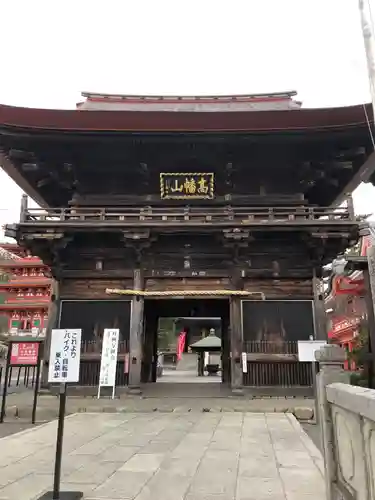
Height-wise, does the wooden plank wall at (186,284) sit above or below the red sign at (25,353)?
above

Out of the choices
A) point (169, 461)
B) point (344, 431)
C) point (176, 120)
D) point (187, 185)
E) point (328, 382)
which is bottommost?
point (169, 461)

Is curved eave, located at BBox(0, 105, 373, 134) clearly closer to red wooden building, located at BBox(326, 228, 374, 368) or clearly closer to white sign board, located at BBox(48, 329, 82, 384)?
white sign board, located at BBox(48, 329, 82, 384)

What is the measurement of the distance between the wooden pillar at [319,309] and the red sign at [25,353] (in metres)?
7.23

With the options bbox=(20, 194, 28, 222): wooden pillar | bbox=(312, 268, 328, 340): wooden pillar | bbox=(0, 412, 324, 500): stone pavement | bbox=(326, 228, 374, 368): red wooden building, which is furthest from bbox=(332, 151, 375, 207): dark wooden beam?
bbox=(326, 228, 374, 368): red wooden building

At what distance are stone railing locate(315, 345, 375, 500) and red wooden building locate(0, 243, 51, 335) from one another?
30887 mm

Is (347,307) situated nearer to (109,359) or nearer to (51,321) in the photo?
(109,359)

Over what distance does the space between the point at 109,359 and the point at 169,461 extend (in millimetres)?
5760

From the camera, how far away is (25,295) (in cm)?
3300

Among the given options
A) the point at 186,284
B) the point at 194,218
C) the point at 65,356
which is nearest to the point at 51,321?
the point at 186,284

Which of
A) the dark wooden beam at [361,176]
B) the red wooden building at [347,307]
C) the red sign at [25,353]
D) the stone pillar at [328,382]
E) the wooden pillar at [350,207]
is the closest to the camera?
the stone pillar at [328,382]

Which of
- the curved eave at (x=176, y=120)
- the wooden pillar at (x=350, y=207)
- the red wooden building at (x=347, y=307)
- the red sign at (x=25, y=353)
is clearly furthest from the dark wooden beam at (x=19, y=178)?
the red wooden building at (x=347, y=307)

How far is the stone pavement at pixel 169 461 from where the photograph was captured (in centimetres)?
397

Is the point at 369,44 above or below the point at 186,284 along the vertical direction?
above

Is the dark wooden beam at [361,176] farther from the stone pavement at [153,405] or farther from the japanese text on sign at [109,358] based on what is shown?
the japanese text on sign at [109,358]
